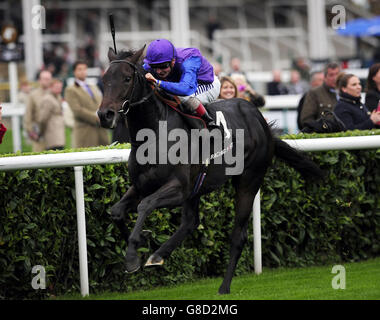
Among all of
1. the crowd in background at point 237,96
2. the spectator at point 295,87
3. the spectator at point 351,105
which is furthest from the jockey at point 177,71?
the spectator at point 295,87

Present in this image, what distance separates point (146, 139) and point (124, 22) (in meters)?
28.3

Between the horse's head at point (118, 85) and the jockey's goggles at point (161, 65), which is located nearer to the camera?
the horse's head at point (118, 85)

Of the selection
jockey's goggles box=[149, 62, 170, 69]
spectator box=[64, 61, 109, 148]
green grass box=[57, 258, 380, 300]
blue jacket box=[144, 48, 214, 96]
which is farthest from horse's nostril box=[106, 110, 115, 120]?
spectator box=[64, 61, 109, 148]

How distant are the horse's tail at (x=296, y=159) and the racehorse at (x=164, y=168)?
0.52 feet

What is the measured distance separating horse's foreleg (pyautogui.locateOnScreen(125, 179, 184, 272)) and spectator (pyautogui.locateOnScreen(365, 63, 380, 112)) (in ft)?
11.9

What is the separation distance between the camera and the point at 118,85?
5.01 meters

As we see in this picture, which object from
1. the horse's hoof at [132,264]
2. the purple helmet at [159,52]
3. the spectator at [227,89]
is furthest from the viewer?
the spectator at [227,89]

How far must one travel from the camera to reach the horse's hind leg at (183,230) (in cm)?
525

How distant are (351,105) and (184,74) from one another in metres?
2.99

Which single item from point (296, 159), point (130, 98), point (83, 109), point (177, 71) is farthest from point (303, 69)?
point (130, 98)

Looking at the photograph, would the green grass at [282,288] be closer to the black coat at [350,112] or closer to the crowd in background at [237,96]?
the crowd in background at [237,96]

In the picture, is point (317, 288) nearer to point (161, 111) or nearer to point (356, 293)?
point (356, 293)
